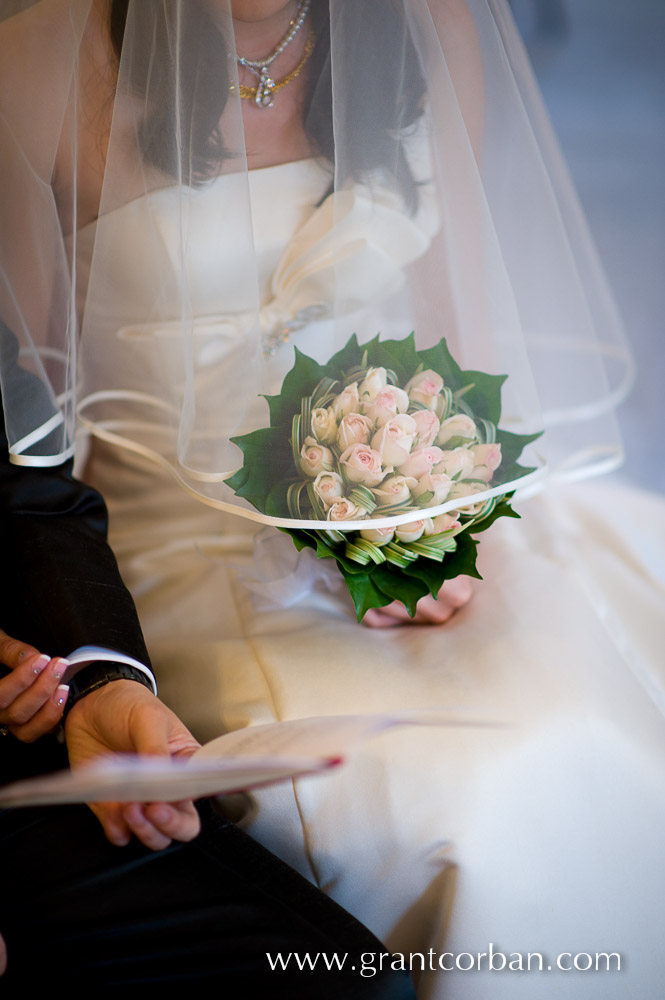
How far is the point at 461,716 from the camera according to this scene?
2.09 feet

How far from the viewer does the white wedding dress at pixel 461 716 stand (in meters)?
0.68

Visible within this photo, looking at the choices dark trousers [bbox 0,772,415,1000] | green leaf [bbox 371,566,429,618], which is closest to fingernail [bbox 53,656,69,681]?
dark trousers [bbox 0,772,415,1000]

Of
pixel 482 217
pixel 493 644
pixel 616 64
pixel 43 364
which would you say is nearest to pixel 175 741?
pixel 493 644

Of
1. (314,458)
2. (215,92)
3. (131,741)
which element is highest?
(215,92)

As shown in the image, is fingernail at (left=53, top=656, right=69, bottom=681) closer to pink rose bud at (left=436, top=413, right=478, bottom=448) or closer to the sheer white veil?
the sheer white veil

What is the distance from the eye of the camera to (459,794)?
687 millimetres

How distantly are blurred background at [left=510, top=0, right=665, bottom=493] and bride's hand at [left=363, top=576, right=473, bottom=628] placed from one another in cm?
69

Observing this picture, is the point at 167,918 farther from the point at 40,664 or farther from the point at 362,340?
the point at 362,340

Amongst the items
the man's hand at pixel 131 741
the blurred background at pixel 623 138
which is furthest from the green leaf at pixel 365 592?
the blurred background at pixel 623 138

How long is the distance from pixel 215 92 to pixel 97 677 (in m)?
0.61

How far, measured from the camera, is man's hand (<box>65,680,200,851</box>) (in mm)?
613

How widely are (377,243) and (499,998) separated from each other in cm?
81

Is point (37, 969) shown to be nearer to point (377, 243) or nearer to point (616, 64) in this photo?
point (377, 243)

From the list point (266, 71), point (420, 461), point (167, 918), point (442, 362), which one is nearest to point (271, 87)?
point (266, 71)
